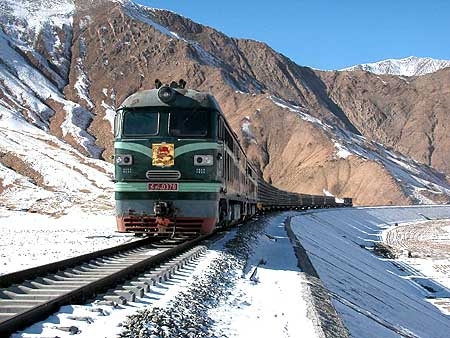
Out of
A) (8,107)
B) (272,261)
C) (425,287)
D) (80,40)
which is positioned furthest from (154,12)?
(272,261)

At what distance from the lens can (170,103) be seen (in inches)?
604

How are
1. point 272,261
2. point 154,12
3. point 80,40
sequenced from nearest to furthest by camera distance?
point 272,261 < point 80,40 < point 154,12

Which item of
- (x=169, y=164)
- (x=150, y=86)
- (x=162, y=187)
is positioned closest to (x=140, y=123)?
(x=169, y=164)

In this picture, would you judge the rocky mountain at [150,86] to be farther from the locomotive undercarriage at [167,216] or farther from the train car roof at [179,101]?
the locomotive undercarriage at [167,216]

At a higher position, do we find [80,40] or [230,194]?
[80,40]

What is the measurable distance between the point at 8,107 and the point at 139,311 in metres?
96.4

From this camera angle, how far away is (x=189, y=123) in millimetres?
15086

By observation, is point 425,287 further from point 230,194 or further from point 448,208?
point 448,208

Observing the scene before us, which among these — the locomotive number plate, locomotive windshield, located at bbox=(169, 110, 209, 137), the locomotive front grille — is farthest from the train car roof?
the locomotive number plate

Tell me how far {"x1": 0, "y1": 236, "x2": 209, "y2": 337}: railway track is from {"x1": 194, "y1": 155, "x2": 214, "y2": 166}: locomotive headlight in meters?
2.50

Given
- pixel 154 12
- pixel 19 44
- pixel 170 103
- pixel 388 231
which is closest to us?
pixel 170 103

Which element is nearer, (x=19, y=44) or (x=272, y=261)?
(x=272, y=261)

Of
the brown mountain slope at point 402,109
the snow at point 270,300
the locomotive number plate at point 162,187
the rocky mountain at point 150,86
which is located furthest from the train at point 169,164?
the brown mountain slope at point 402,109

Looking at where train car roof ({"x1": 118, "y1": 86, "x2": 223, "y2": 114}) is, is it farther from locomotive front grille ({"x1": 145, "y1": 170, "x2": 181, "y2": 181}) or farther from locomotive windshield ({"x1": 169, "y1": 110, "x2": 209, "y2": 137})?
locomotive front grille ({"x1": 145, "y1": 170, "x2": 181, "y2": 181})
